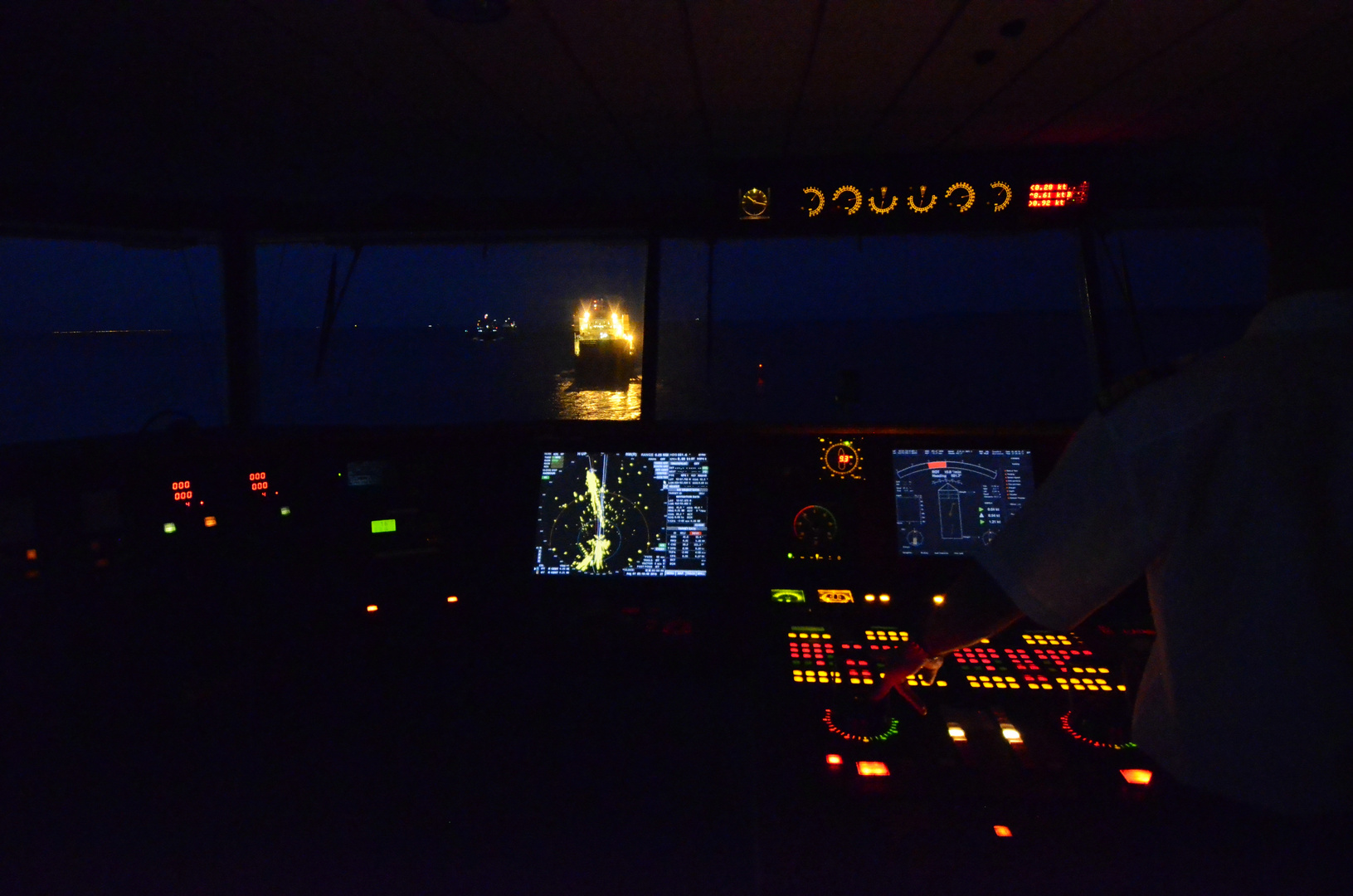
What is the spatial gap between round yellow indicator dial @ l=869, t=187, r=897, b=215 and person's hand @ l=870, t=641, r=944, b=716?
55.3 inches

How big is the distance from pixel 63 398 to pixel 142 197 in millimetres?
1266

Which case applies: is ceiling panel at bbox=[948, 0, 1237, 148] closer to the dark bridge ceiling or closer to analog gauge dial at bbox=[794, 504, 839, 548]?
the dark bridge ceiling

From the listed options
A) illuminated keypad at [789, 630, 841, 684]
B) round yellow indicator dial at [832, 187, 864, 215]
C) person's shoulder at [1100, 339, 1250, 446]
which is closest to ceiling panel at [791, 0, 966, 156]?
round yellow indicator dial at [832, 187, 864, 215]

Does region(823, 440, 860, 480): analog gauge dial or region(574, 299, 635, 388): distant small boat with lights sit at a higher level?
region(574, 299, 635, 388): distant small boat with lights

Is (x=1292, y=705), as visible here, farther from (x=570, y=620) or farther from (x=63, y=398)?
(x=63, y=398)

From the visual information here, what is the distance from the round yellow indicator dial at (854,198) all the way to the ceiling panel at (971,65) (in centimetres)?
14

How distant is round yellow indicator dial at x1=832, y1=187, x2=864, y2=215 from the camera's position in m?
2.13

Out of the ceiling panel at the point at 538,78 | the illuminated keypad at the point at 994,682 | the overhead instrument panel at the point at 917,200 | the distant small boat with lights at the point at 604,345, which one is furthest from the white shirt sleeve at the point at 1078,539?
the distant small boat with lights at the point at 604,345

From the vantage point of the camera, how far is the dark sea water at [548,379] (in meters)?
2.44

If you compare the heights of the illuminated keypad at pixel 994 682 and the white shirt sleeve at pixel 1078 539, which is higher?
the white shirt sleeve at pixel 1078 539

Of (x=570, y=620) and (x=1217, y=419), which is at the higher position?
(x=1217, y=419)

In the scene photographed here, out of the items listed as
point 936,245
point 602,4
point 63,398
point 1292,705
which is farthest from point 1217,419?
point 63,398

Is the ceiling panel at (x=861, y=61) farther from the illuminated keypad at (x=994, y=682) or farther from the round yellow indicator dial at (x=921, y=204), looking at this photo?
the illuminated keypad at (x=994, y=682)

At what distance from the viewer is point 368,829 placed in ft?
4.00
